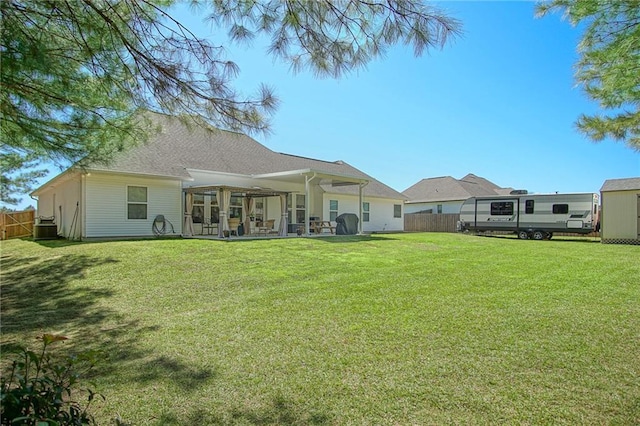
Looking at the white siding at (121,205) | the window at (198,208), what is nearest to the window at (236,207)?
the window at (198,208)

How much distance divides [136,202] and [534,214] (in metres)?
19.6

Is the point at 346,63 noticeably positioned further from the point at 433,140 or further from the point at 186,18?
the point at 433,140

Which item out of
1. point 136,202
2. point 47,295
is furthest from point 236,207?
point 47,295

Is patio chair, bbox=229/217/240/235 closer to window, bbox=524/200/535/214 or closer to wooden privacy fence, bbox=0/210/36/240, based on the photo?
wooden privacy fence, bbox=0/210/36/240

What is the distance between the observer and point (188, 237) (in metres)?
14.8

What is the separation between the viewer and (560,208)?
778 inches

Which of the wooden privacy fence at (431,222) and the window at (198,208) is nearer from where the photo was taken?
the window at (198,208)

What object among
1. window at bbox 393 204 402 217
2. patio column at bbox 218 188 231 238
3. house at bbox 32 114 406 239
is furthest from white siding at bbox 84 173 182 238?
window at bbox 393 204 402 217

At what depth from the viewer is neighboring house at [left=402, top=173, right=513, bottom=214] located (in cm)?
2955

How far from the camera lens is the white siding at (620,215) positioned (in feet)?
59.9

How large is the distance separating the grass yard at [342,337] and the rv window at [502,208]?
12.5m

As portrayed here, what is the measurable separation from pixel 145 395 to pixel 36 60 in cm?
342

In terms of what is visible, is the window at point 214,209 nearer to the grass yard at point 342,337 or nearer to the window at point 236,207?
the window at point 236,207

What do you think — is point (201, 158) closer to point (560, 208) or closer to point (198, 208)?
point (198, 208)
